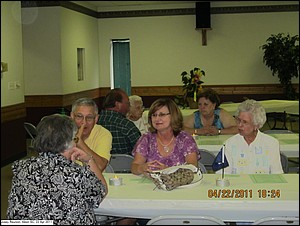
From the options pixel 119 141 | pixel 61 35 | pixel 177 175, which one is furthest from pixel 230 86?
pixel 177 175

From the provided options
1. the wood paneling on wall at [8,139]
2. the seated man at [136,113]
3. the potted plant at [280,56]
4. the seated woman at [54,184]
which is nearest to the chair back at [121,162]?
the wood paneling on wall at [8,139]

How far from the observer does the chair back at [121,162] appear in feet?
11.2

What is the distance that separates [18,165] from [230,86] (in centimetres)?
957

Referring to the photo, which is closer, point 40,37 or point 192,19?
point 40,37

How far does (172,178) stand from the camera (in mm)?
2469

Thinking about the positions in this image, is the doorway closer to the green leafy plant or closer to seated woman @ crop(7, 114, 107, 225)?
the green leafy plant

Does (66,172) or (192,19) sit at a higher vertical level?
(192,19)

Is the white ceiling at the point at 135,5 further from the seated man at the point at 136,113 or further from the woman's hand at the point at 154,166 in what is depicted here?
the woman's hand at the point at 154,166

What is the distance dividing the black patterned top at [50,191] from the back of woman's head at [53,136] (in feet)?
0.10

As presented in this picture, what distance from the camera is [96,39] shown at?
11516 millimetres

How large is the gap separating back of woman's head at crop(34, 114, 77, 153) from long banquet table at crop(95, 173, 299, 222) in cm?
44

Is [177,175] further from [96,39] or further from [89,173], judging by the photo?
[96,39]

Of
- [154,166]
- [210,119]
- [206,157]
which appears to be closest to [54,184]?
[154,166]

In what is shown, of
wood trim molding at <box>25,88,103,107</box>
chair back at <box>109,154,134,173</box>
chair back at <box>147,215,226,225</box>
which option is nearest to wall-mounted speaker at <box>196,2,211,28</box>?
wood trim molding at <box>25,88,103,107</box>
